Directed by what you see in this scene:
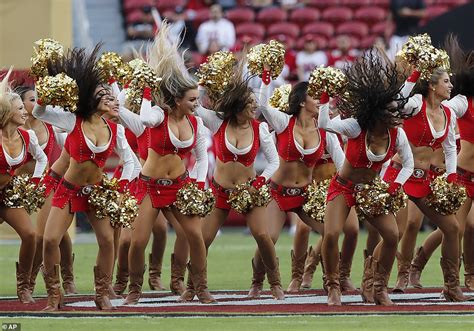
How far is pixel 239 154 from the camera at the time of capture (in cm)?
1130

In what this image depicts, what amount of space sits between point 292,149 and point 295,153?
0.05 m

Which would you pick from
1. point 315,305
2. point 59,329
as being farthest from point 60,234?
point 315,305

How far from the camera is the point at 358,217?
1094 cm

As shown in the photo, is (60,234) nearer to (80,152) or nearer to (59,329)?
(80,152)

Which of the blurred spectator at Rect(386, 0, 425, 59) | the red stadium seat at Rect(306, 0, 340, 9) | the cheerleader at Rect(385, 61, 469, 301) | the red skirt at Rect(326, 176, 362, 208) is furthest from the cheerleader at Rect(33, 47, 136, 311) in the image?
the red stadium seat at Rect(306, 0, 340, 9)

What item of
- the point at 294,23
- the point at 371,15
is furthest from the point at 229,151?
the point at 371,15

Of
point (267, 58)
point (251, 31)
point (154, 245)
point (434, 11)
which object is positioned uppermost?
point (434, 11)

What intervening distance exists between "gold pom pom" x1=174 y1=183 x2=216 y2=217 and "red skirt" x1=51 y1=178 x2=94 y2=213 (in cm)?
86

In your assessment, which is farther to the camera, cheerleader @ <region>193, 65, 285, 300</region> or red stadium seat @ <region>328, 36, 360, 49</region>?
red stadium seat @ <region>328, 36, 360, 49</region>

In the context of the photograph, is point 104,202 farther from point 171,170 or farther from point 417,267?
point 417,267

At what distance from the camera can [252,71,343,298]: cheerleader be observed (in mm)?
11852

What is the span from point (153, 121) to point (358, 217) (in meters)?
1.86

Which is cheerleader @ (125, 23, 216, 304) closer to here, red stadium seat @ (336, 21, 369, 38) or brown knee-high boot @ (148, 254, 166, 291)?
brown knee-high boot @ (148, 254, 166, 291)

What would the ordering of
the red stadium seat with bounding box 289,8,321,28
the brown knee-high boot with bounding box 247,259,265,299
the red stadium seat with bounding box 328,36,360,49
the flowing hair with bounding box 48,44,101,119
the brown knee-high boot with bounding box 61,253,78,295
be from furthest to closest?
the red stadium seat with bounding box 289,8,321,28
the red stadium seat with bounding box 328,36,360,49
the brown knee-high boot with bounding box 61,253,78,295
the brown knee-high boot with bounding box 247,259,265,299
the flowing hair with bounding box 48,44,101,119
